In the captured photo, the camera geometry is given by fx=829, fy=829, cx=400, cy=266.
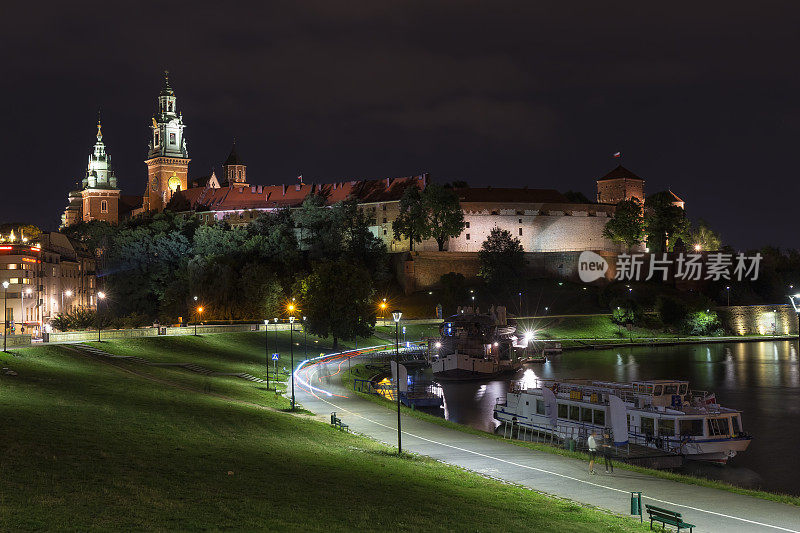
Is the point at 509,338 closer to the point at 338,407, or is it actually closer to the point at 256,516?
the point at 338,407

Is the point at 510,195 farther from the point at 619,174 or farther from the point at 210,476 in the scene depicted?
the point at 210,476

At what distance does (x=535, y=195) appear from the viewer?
137375 millimetres

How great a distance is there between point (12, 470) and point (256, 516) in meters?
6.18

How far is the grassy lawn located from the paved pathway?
179cm

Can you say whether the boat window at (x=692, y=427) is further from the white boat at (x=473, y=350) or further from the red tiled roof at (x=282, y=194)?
the red tiled roof at (x=282, y=194)

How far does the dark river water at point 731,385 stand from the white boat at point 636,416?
109 centimetres

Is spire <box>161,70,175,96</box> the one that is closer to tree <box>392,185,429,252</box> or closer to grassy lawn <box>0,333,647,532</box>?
tree <box>392,185,429,252</box>

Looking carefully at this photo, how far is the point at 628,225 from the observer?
408 ft

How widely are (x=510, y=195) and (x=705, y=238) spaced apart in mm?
40533

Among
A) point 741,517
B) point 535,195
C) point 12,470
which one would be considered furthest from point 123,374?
point 535,195

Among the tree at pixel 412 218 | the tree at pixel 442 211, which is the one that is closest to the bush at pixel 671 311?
the tree at pixel 442 211

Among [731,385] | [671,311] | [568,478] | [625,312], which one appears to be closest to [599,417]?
[568,478]

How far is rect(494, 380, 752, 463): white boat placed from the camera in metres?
39.7

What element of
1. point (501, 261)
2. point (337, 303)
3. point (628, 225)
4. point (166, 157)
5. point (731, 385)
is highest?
point (166, 157)
